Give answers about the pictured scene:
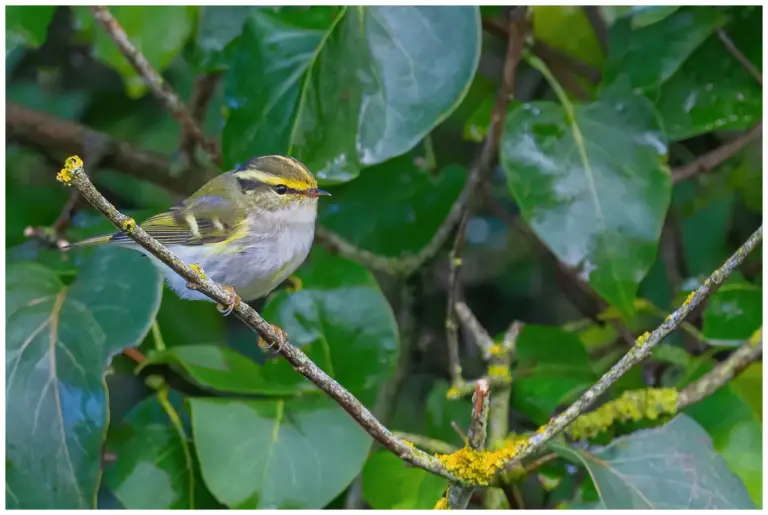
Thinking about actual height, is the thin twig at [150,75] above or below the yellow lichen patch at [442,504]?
above

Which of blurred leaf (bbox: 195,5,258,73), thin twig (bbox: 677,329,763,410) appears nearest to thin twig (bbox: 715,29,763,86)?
thin twig (bbox: 677,329,763,410)

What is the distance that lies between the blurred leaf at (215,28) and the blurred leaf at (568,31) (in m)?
0.31

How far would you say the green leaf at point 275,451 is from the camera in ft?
2.38

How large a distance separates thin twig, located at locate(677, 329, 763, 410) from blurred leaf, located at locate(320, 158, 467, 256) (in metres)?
0.30

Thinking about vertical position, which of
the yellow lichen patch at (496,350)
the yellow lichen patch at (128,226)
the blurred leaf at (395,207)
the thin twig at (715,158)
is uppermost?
the thin twig at (715,158)

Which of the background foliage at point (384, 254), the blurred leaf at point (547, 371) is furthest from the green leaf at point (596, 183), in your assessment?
the blurred leaf at point (547, 371)

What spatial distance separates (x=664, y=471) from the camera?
0.72 meters

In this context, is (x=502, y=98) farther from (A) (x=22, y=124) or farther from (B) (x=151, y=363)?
(A) (x=22, y=124)

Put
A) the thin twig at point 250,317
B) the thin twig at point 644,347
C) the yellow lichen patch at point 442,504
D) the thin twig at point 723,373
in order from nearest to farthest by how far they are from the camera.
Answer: the thin twig at point 250,317
the thin twig at point 644,347
the yellow lichen patch at point 442,504
the thin twig at point 723,373

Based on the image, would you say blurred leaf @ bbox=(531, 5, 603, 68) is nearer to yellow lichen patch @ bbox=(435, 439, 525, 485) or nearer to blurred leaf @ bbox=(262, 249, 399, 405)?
blurred leaf @ bbox=(262, 249, 399, 405)

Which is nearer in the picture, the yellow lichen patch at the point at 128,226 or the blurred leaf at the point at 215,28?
the yellow lichen patch at the point at 128,226

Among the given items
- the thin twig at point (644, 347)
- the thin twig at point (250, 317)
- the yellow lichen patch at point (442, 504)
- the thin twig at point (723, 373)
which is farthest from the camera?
the thin twig at point (723, 373)

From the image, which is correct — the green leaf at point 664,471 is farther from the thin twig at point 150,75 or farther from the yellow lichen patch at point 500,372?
the thin twig at point 150,75

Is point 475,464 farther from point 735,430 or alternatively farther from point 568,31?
point 568,31
